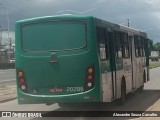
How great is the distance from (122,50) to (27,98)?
480 centimetres

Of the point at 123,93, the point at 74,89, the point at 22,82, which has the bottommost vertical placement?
the point at 123,93

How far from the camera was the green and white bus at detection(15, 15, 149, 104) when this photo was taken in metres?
13.0

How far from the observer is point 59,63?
13203mm

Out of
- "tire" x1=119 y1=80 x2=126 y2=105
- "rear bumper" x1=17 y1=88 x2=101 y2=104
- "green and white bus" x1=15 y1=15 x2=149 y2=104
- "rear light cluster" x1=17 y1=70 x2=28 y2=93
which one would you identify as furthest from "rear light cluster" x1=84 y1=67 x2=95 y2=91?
"tire" x1=119 y1=80 x2=126 y2=105

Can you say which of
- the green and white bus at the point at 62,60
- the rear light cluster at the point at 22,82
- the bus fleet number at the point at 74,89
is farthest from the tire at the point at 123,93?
the rear light cluster at the point at 22,82

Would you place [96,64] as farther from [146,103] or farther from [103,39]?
[146,103]

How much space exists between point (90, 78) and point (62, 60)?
928 millimetres

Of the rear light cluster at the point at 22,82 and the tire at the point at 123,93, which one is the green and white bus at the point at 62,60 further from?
the tire at the point at 123,93

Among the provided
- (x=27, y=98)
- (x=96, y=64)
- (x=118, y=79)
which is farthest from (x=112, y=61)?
(x=27, y=98)

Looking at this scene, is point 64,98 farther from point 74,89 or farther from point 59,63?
point 59,63

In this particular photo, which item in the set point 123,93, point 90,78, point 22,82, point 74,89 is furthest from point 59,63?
point 123,93

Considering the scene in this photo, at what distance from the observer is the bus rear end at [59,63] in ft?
42.6

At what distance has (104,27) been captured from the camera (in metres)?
14.3

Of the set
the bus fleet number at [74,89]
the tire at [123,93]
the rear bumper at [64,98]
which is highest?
the bus fleet number at [74,89]
